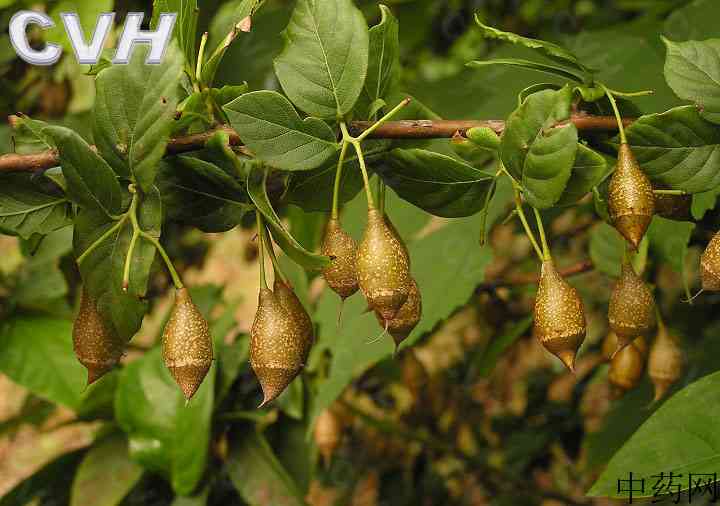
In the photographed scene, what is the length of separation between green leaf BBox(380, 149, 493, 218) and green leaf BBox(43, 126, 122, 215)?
204 mm

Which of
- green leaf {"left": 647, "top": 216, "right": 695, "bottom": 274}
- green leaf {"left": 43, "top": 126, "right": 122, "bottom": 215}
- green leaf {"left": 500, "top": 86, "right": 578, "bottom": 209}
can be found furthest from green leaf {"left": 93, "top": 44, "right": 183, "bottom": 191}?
green leaf {"left": 647, "top": 216, "right": 695, "bottom": 274}

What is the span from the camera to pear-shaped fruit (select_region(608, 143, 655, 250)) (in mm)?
578

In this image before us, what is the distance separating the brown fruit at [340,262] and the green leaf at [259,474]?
23.3 inches

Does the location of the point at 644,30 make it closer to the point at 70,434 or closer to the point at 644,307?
the point at 644,307

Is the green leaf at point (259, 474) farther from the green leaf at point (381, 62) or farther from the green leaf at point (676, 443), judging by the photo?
the green leaf at point (381, 62)

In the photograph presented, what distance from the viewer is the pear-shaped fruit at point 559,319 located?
59cm

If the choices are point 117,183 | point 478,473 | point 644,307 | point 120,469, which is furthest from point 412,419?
point 117,183

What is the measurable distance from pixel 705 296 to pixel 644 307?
1067 mm

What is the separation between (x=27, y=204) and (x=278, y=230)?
0.21 meters

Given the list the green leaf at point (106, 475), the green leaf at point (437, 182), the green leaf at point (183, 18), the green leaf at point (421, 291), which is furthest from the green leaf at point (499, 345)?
the green leaf at point (183, 18)

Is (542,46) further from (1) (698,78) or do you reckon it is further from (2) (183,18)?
(2) (183,18)

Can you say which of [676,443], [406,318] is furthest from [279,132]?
[676,443]

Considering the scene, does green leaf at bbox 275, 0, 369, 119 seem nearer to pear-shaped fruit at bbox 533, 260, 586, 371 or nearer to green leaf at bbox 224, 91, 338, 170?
green leaf at bbox 224, 91, 338, 170

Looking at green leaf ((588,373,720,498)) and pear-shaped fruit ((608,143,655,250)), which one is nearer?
pear-shaped fruit ((608,143,655,250))
